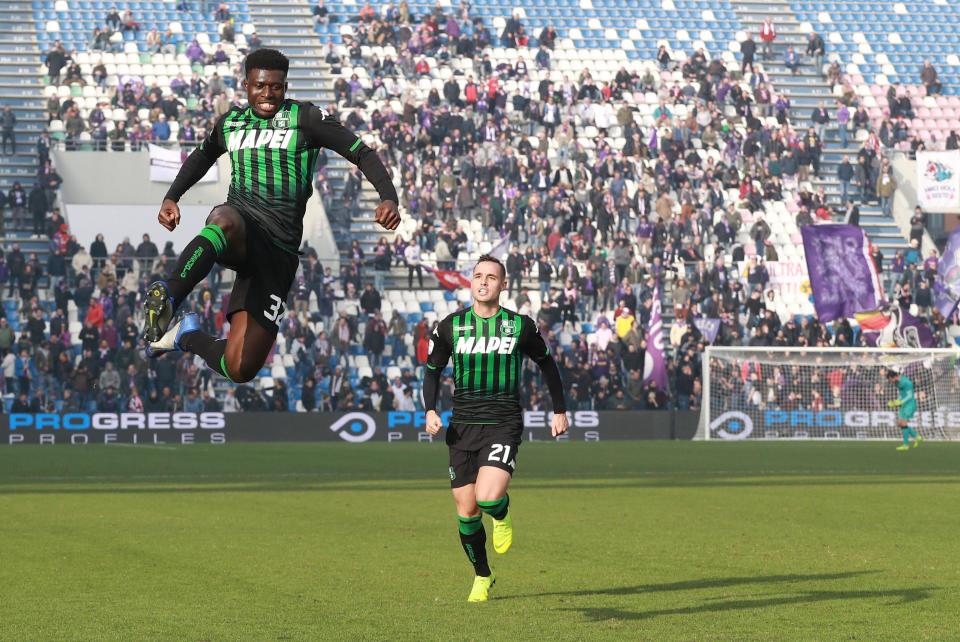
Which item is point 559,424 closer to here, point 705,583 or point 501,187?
point 705,583

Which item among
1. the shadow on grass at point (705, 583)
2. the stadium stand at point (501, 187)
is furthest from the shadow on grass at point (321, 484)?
the stadium stand at point (501, 187)

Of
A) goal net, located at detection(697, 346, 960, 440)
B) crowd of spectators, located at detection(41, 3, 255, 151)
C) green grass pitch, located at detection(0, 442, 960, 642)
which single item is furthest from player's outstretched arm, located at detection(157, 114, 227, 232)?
crowd of spectators, located at detection(41, 3, 255, 151)

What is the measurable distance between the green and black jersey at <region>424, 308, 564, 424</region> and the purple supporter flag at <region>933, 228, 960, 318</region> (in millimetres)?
28359

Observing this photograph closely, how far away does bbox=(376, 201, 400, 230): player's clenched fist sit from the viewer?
7863 millimetres

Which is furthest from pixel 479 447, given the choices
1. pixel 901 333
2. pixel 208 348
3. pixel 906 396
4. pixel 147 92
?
pixel 147 92

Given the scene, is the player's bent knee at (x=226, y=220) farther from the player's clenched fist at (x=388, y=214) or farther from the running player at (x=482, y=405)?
the running player at (x=482, y=405)

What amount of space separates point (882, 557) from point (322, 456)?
16.9 metres

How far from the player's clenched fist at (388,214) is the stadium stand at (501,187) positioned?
84.0 ft

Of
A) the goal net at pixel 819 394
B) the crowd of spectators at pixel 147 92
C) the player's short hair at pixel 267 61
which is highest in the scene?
the crowd of spectators at pixel 147 92

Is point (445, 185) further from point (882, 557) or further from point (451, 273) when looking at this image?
point (882, 557)

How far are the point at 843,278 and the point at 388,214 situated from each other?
2994 cm

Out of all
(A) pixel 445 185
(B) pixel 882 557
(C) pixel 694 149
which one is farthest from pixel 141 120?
(B) pixel 882 557

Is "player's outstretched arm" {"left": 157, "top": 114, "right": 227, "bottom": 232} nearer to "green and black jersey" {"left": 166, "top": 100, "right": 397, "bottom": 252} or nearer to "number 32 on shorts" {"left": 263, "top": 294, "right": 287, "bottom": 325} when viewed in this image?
"green and black jersey" {"left": 166, "top": 100, "right": 397, "bottom": 252}

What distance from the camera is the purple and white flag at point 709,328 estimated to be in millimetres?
37875
